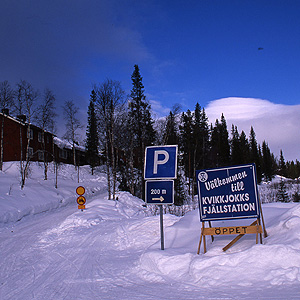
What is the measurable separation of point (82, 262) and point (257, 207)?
4282mm

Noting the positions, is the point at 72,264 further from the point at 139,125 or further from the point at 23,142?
the point at 23,142

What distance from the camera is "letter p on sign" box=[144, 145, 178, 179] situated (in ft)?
22.1

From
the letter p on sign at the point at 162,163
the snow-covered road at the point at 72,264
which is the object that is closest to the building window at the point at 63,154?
the snow-covered road at the point at 72,264

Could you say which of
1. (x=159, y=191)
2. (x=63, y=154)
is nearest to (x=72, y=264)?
(x=159, y=191)

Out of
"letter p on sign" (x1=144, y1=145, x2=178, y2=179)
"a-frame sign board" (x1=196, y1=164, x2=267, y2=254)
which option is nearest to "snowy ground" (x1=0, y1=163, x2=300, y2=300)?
"a-frame sign board" (x1=196, y1=164, x2=267, y2=254)

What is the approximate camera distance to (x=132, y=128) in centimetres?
3067

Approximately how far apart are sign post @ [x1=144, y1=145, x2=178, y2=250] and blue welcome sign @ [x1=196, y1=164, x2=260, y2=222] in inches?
27.6

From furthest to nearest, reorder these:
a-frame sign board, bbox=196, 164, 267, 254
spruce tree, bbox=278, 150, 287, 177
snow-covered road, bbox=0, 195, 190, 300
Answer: spruce tree, bbox=278, 150, 287, 177 < a-frame sign board, bbox=196, 164, 267, 254 < snow-covered road, bbox=0, 195, 190, 300

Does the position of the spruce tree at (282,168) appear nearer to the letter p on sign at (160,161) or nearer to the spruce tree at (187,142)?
the spruce tree at (187,142)

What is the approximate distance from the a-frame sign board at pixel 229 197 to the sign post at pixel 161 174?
71cm

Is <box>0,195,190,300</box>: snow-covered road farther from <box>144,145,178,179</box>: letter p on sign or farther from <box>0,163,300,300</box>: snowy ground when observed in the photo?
<box>144,145,178,179</box>: letter p on sign

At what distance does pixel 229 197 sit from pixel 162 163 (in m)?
1.76

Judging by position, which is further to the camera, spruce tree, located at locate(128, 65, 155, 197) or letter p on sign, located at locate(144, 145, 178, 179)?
spruce tree, located at locate(128, 65, 155, 197)

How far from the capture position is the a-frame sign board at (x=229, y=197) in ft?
19.7
